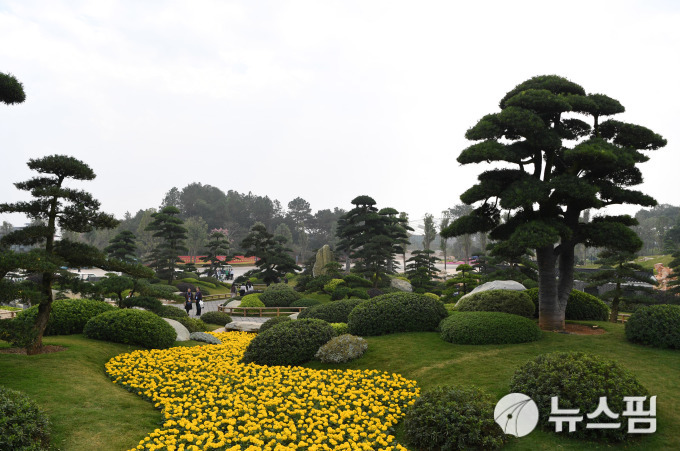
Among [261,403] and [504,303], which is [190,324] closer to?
[261,403]

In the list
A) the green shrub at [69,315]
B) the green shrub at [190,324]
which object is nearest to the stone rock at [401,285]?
the green shrub at [190,324]

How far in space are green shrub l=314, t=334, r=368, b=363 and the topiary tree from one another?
539cm

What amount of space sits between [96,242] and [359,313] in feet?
279

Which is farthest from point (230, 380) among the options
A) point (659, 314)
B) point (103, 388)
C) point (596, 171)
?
point (596, 171)

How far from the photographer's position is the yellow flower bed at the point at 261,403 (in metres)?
6.82

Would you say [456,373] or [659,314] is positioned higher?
[659,314]

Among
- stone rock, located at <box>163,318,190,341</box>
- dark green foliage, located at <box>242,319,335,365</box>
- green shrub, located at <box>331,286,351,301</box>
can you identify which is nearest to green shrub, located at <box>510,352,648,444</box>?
dark green foliage, located at <box>242,319,335,365</box>

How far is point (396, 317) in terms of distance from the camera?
13.9 metres

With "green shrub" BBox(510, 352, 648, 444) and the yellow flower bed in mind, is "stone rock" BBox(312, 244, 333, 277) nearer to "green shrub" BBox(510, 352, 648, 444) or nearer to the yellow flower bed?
the yellow flower bed

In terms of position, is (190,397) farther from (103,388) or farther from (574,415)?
(574,415)

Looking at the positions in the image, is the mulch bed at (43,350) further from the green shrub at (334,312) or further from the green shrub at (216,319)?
the green shrub at (216,319)

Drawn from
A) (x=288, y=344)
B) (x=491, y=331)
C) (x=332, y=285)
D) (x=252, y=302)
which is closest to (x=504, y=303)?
(x=491, y=331)

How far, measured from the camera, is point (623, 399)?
22.2 feet

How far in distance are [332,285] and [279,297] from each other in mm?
5313
